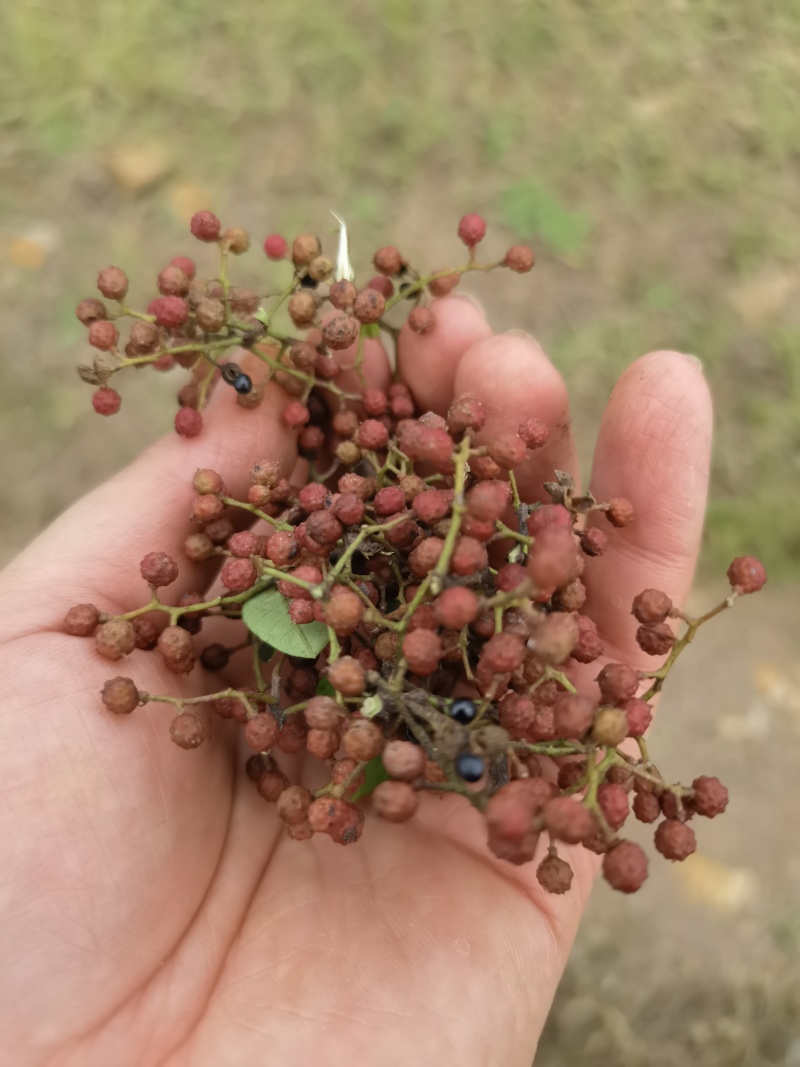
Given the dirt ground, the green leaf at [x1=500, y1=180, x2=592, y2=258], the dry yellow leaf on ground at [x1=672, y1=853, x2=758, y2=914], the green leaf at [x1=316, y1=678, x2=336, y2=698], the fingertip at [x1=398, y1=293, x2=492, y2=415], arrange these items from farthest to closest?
the green leaf at [x1=500, y1=180, x2=592, y2=258], the dry yellow leaf on ground at [x1=672, y1=853, x2=758, y2=914], the dirt ground, the fingertip at [x1=398, y1=293, x2=492, y2=415], the green leaf at [x1=316, y1=678, x2=336, y2=698]

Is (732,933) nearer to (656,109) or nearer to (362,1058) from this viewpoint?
(362,1058)

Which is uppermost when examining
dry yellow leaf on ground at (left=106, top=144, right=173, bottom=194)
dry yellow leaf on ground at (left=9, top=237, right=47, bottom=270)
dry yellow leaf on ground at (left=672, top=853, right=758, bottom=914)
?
dry yellow leaf on ground at (left=106, top=144, right=173, bottom=194)

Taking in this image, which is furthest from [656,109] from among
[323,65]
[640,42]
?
[323,65]

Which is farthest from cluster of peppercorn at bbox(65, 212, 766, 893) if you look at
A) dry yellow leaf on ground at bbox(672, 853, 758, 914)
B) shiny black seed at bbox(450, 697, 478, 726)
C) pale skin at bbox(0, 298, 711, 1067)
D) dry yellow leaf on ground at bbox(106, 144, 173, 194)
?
dry yellow leaf on ground at bbox(106, 144, 173, 194)

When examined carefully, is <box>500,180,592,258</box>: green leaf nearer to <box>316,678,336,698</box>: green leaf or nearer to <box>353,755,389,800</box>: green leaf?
<box>316,678,336,698</box>: green leaf

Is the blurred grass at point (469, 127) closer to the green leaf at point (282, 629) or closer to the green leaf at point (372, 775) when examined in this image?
the green leaf at point (282, 629)

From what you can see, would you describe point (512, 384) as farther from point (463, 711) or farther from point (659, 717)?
point (659, 717)
